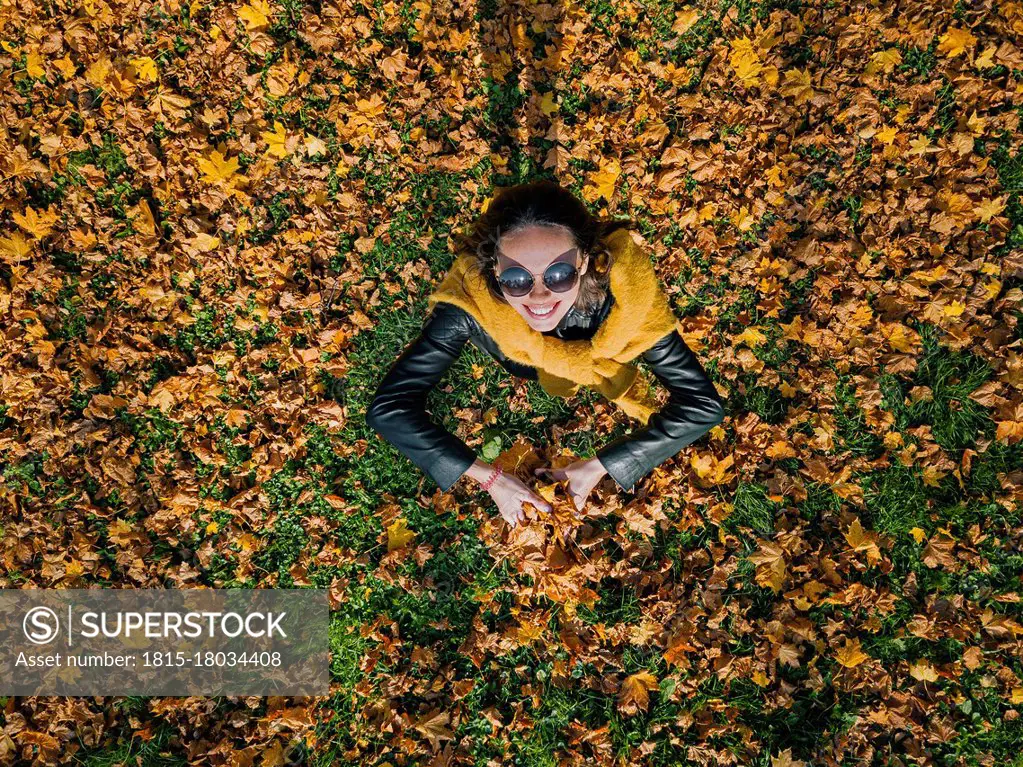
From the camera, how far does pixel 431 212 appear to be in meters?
3.56

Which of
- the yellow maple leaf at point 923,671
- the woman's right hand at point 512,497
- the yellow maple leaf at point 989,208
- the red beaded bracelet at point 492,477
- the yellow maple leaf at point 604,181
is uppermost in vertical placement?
the yellow maple leaf at point 604,181

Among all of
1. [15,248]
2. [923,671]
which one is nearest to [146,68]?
[15,248]

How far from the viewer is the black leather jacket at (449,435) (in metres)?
2.68

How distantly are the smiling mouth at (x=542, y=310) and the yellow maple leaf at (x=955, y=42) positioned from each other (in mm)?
3193

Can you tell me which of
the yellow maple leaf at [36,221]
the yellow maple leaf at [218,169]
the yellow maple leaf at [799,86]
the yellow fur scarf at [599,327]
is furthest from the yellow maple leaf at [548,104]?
the yellow maple leaf at [36,221]

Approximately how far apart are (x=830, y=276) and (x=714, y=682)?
95.2 inches

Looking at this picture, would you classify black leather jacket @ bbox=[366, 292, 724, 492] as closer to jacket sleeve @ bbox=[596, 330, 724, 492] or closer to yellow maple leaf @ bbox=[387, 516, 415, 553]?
jacket sleeve @ bbox=[596, 330, 724, 492]

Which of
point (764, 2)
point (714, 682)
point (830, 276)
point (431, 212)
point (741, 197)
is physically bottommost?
point (714, 682)

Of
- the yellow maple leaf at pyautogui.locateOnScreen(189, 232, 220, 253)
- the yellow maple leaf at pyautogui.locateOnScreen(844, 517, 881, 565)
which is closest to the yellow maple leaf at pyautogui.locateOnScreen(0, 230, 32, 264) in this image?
the yellow maple leaf at pyautogui.locateOnScreen(189, 232, 220, 253)

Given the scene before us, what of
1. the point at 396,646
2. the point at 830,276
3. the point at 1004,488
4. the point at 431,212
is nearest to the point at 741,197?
the point at 830,276

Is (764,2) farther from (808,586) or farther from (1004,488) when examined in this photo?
(808,586)

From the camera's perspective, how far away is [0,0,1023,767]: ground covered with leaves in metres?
3.15

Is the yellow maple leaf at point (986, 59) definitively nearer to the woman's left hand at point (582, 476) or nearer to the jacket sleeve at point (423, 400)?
the woman's left hand at point (582, 476)

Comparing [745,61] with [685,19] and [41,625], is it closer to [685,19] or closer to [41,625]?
[685,19]
